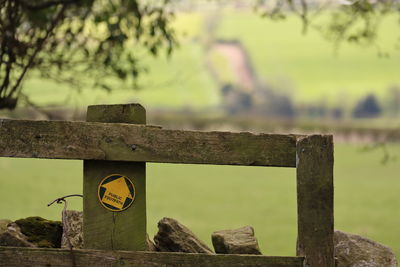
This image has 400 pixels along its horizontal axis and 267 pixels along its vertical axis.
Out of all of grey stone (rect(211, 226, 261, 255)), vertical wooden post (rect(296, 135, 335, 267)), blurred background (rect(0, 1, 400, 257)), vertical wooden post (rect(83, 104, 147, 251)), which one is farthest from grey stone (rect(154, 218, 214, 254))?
blurred background (rect(0, 1, 400, 257))

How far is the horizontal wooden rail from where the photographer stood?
497cm

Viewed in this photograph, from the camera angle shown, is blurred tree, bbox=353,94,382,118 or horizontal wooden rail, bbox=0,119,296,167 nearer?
horizontal wooden rail, bbox=0,119,296,167

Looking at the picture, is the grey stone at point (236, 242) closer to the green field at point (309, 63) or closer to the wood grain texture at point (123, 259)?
the wood grain texture at point (123, 259)

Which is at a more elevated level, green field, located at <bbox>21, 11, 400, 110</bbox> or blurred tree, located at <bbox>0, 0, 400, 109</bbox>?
green field, located at <bbox>21, 11, 400, 110</bbox>

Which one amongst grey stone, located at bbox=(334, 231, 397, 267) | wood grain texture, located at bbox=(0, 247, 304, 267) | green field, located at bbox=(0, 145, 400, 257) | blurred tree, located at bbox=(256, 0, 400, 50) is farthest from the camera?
green field, located at bbox=(0, 145, 400, 257)

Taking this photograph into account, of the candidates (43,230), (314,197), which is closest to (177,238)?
(43,230)

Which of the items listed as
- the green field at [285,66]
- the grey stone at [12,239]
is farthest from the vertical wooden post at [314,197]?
the green field at [285,66]

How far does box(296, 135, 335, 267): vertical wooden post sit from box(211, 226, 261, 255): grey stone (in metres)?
0.60

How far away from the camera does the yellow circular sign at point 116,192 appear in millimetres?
5078

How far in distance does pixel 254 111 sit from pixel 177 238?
8127 cm

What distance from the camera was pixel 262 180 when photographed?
33562mm

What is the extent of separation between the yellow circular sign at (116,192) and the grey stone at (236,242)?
82cm

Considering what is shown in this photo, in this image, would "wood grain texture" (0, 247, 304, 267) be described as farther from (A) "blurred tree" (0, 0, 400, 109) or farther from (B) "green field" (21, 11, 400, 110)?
(B) "green field" (21, 11, 400, 110)

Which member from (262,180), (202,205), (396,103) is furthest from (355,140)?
(396,103)
